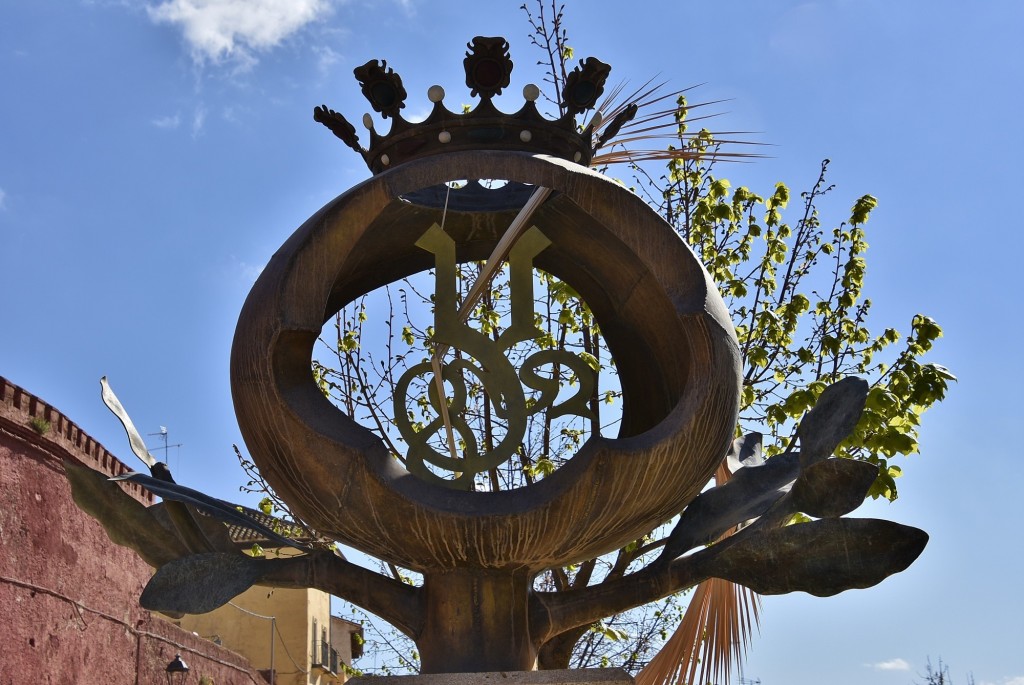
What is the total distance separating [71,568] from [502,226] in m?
9.04

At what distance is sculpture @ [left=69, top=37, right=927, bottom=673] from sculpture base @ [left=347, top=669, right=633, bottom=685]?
→ 0.29 meters

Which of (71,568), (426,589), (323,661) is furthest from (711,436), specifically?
(323,661)

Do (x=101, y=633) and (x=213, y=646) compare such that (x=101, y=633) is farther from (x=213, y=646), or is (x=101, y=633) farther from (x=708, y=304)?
(x=708, y=304)

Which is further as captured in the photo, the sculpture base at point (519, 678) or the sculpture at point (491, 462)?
the sculpture at point (491, 462)

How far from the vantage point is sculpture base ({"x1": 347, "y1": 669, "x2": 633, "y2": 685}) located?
5.13 metres

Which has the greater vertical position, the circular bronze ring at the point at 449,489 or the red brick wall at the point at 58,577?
the red brick wall at the point at 58,577

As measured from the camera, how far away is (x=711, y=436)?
546cm

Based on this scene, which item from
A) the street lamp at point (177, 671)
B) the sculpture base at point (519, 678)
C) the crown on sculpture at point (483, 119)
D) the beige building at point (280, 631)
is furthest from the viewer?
the beige building at point (280, 631)

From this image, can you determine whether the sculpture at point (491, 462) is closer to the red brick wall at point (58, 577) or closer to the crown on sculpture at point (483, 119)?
the crown on sculpture at point (483, 119)

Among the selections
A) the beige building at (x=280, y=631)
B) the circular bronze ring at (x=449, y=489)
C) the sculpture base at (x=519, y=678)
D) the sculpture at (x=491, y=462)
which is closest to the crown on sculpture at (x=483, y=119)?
the sculpture at (x=491, y=462)

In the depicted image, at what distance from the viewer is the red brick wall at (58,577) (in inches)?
494

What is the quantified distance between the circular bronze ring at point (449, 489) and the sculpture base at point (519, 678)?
0.48 m

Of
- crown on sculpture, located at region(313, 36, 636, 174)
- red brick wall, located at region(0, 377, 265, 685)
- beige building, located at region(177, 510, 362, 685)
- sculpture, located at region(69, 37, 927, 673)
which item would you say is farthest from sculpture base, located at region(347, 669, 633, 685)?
beige building, located at region(177, 510, 362, 685)

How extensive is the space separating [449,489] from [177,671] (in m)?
11.0
